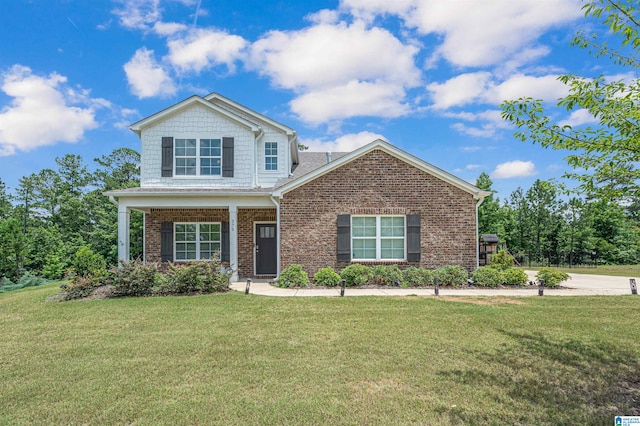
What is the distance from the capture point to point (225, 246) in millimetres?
14008

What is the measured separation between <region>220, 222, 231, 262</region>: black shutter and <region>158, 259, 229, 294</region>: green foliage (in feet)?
11.8

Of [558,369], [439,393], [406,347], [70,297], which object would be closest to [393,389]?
[439,393]

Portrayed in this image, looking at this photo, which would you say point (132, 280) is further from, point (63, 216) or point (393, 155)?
point (63, 216)

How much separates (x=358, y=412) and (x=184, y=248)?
12.6 meters

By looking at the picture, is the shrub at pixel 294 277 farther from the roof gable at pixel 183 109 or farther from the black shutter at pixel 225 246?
the roof gable at pixel 183 109

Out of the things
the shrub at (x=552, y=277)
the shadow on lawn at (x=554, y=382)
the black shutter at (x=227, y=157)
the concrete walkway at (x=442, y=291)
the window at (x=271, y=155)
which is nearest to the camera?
the shadow on lawn at (x=554, y=382)

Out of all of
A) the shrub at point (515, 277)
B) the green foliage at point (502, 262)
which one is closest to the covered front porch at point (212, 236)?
the shrub at point (515, 277)

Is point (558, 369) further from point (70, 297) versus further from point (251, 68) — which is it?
point (251, 68)

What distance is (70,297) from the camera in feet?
31.7

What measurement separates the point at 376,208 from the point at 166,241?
8.64 meters

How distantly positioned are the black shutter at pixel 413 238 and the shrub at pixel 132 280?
841 cm

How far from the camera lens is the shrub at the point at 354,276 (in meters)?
11.2

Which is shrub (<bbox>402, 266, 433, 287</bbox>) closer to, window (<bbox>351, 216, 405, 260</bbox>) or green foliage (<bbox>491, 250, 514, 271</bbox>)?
window (<bbox>351, 216, 405, 260</bbox>)

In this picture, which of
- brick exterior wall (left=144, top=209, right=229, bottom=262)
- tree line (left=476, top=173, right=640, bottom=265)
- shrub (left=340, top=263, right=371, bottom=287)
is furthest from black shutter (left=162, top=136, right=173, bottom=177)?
tree line (left=476, top=173, right=640, bottom=265)
